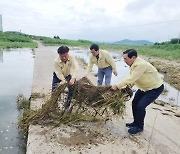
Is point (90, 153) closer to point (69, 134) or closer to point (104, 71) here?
point (69, 134)

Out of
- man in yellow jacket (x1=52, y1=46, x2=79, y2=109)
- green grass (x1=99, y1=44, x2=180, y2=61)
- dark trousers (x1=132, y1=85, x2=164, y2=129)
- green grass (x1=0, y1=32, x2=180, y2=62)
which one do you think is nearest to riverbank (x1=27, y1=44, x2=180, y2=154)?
dark trousers (x1=132, y1=85, x2=164, y2=129)

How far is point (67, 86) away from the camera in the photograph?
588cm

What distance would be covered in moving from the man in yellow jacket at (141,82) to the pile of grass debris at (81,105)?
0.28 metres

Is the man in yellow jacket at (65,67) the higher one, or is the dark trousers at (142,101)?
the man in yellow jacket at (65,67)

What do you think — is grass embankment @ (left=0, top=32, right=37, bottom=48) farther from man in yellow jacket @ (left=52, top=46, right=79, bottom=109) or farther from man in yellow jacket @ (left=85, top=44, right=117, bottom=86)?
man in yellow jacket @ (left=52, top=46, right=79, bottom=109)

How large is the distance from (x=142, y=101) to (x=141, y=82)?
1.27ft

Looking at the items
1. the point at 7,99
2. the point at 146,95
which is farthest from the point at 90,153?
the point at 7,99

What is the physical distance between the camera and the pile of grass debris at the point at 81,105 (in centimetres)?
566

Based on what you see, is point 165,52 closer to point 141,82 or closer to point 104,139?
point 141,82

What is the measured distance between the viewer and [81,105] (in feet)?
19.7

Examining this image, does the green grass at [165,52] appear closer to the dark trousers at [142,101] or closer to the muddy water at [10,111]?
the muddy water at [10,111]

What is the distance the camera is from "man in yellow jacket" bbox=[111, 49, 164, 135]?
17.0 ft

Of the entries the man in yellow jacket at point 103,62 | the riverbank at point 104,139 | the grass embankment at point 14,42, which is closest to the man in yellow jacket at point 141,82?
the riverbank at point 104,139

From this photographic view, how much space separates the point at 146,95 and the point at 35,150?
2.39 m
